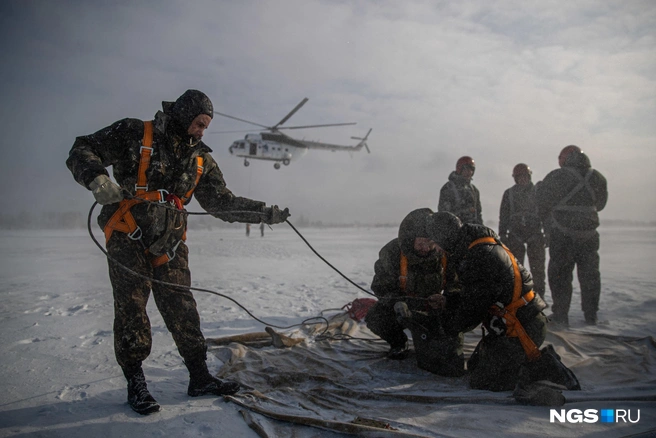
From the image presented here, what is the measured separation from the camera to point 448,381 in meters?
2.81

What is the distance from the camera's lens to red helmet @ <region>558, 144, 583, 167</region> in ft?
15.7

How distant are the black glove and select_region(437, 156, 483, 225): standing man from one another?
126 inches

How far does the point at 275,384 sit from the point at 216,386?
18.1 inches

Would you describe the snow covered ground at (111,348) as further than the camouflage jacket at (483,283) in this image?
No

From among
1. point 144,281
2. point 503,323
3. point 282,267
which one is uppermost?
point 144,281

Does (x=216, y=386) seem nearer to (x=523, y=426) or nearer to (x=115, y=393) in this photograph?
(x=115, y=393)

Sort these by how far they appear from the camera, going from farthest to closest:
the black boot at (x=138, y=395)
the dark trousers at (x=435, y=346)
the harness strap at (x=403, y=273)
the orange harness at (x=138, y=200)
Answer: the harness strap at (x=403, y=273)
the dark trousers at (x=435, y=346)
the orange harness at (x=138, y=200)
the black boot at (x=138, y=395)

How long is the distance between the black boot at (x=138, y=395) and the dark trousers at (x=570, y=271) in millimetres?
4622

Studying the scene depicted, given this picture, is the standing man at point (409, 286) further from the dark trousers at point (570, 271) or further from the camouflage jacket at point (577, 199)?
the camouflage jacket at point (577, 199)

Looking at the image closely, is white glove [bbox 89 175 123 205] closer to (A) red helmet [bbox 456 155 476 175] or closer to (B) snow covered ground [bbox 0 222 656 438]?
(B) snow covered ground [bbox 0 222 656 438]

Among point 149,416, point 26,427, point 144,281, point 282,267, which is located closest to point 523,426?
point 149,416

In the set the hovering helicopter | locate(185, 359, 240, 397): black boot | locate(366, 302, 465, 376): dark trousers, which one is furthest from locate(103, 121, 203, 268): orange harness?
the hovering helicopter

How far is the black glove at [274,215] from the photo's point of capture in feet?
9.08

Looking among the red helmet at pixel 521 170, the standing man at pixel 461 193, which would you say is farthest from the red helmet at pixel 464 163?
the red helmet at pixel 521 170
